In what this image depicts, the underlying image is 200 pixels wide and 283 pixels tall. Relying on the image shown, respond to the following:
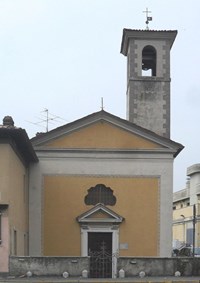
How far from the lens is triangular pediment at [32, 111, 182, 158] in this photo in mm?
29797

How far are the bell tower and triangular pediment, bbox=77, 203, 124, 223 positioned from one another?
6420 millimetres

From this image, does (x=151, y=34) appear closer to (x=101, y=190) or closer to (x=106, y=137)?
(x=106, y=137)

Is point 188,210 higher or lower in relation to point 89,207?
lower

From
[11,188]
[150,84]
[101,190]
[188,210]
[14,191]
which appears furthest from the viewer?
[188,210]

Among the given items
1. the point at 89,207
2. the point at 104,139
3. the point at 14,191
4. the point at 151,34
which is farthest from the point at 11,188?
the point at 151,34

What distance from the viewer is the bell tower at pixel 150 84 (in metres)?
33.9

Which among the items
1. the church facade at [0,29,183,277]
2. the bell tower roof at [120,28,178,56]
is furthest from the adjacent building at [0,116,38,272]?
the bell tower roof at [120,28,178,56]

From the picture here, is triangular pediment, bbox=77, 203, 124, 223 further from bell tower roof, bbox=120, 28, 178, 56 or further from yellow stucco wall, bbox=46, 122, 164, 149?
bell tower roof, bbox=120, 28, 178, 56

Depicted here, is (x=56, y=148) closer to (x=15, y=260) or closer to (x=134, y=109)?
(x=134, y=109)

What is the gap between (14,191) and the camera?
2361 centimetres

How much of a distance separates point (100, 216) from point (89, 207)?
68 centimetres

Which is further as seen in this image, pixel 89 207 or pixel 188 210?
pixel 188 210

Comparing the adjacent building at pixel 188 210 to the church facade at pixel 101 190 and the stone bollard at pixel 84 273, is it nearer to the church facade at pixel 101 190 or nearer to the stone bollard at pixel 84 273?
the church facade at pixel 101 190

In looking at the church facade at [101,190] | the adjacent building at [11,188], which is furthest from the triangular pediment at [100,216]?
the adjacent building at [11,188]
